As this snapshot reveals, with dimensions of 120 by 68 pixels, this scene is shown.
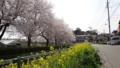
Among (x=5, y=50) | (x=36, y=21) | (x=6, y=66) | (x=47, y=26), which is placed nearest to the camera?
(x=6, y=66)

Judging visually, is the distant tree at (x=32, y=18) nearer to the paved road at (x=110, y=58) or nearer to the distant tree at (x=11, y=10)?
the distant tree at (x=11, y=10)

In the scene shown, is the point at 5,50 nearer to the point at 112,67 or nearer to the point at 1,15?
the point at 1,15

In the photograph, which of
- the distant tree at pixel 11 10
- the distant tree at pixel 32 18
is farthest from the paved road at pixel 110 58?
the distant tree at pixel 11 10

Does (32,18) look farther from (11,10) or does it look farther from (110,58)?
(110,58)

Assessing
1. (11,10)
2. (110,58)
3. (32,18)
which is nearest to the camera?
(110,58)

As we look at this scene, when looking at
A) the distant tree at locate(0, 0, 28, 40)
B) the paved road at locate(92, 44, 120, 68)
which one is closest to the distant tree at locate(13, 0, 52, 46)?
the distant tree at locate(0, 0, 28, 40)

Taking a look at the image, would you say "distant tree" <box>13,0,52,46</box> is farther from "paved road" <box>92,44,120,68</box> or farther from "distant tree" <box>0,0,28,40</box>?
"paved road" <box>92,44,120,68</box>

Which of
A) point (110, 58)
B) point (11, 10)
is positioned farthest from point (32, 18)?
point (110, 58)

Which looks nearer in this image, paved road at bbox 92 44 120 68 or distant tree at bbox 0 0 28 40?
paved road at bbox 92 44 120 68

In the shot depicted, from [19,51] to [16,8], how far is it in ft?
17.1

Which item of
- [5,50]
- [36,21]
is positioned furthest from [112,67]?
[36,21]

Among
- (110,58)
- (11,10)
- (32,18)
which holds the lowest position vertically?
(110,58)

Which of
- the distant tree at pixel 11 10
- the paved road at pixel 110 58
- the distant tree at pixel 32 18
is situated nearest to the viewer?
the paved road at pixel 110 58

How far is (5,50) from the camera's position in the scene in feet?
44.1
